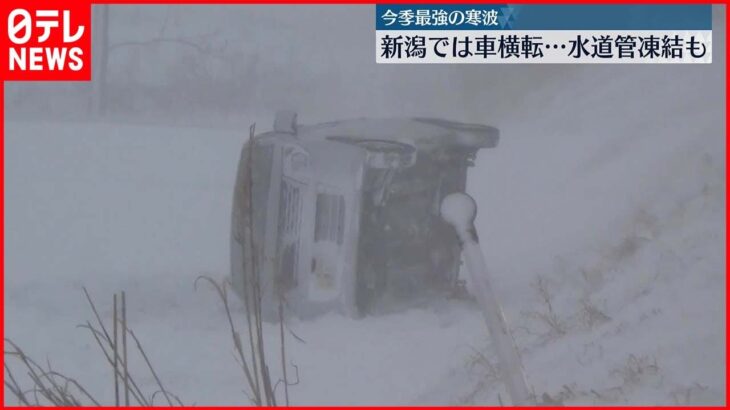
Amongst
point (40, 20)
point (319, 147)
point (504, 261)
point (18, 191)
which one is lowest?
point (504, 261)

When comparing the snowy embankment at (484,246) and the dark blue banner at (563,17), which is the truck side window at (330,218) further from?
the dark blue banner at (563,17)

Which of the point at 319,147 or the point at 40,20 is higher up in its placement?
the point at 40,20

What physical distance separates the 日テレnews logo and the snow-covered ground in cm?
12

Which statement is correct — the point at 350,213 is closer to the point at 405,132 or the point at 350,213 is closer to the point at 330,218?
the point at 330,218

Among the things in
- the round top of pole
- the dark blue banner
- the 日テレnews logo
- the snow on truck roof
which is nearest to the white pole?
the round top of pole

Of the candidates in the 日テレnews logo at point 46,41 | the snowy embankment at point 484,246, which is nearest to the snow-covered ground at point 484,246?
the snowy embankment at point 484,246

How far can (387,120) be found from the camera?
5.97ft

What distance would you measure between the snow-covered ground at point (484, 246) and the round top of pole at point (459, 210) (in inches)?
0.9

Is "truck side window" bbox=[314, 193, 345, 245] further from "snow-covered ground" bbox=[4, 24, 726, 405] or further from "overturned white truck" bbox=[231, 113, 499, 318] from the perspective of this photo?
"snow-covered ground" bbox=[4, 24, 726, 405]

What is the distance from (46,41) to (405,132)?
822mm

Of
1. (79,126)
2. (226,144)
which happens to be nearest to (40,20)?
(79,126)

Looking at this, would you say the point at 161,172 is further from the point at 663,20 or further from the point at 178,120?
the point at 663,20

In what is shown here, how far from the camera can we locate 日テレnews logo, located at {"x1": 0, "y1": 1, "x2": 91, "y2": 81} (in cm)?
184

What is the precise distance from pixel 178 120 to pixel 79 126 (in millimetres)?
220
